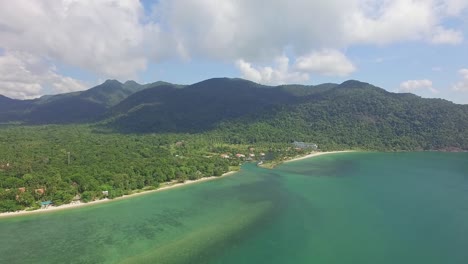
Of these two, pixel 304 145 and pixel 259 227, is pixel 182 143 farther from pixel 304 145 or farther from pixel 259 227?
pixel 259 227

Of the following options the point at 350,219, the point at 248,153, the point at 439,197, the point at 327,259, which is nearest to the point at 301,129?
the point at 248,153

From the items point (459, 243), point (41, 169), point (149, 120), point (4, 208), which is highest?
point (149, 120)

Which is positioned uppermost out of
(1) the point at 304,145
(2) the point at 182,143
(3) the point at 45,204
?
(2) the point at 182,143

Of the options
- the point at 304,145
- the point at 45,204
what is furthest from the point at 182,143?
the point at 45,204

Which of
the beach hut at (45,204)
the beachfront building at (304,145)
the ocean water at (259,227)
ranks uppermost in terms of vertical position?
the beachfront building at (304,145)

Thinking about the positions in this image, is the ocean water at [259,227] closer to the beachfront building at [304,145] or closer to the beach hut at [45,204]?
the beach hut at [45,204]

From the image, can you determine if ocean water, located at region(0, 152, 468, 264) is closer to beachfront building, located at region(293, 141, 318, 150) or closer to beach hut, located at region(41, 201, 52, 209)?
beach hut, located at region(41, 201, 52, 209)

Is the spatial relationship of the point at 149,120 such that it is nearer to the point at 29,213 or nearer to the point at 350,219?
the point at 29,213

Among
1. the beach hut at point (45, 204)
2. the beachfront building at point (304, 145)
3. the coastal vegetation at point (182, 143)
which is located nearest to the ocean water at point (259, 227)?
the beach hut at point (45, 204)
